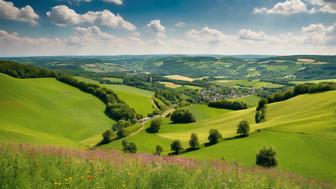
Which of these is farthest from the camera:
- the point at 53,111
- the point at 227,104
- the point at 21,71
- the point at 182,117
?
the point at 21,71

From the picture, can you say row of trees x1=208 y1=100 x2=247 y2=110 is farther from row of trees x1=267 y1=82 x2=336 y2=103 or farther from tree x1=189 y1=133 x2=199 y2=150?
tree x1=189 y1=133 x2=199 y2=150

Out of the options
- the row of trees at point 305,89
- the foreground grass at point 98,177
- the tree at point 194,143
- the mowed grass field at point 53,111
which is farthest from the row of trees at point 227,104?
the foreground grass at point 98,177

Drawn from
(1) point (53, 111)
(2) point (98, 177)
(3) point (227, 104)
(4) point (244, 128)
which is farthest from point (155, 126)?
(2) point (98, 177)

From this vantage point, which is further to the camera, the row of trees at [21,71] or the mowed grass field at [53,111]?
the row of trees at [21,71]

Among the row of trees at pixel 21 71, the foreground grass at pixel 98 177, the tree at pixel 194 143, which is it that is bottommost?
the tree at pixel 194 143

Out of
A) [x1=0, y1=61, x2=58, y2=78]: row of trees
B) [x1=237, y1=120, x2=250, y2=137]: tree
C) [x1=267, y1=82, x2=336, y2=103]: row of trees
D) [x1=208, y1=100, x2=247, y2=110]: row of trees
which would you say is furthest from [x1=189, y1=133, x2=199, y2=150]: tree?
[x1=0, y1=61, x2=58, y2=78]: row of trees

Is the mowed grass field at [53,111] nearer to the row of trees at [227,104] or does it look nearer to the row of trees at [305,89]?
the row of trees at [227,104]

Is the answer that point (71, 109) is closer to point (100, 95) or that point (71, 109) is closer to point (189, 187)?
point (100, 95)

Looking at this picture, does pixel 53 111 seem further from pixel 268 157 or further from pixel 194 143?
pixel 268 157

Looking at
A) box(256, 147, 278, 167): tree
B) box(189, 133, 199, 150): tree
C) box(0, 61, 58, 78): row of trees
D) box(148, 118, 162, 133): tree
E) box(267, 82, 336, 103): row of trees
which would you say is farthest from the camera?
box(0, 61, 58, 78): row of trees
